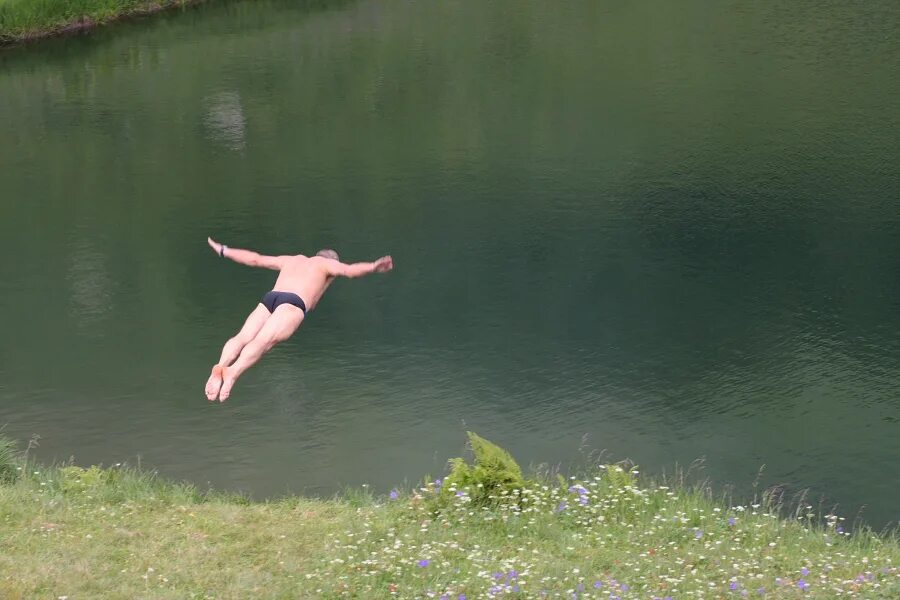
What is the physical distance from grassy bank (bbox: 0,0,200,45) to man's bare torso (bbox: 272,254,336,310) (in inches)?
1101

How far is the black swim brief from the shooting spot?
12.3 m

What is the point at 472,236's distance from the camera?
2359cm

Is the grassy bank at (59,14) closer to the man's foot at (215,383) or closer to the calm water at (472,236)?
the calm water at (472,236)

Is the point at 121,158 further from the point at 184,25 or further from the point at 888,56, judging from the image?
the point at 888,56

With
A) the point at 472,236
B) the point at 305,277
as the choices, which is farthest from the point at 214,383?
the point at 472,236

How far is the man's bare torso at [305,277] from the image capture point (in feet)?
41.0

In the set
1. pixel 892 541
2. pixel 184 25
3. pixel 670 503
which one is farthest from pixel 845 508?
pixel 184 25

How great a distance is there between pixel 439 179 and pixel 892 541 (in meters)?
15.6

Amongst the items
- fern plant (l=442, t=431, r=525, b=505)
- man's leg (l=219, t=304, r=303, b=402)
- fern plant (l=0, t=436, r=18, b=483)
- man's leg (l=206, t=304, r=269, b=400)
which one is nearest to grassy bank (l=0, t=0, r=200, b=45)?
fern plant (l=0, t=436, r=18, b=483)

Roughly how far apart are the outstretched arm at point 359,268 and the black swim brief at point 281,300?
1.78ft

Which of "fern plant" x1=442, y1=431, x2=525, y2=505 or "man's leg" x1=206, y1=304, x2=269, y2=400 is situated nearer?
"man's leg" x1=206, y1=304, x2=269, y2=400

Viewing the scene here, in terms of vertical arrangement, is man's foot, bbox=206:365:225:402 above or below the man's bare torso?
below

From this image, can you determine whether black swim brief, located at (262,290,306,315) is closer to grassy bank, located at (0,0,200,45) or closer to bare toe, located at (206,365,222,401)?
bare toe, located at (206,365,222,401)

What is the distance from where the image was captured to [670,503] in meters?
11.8
